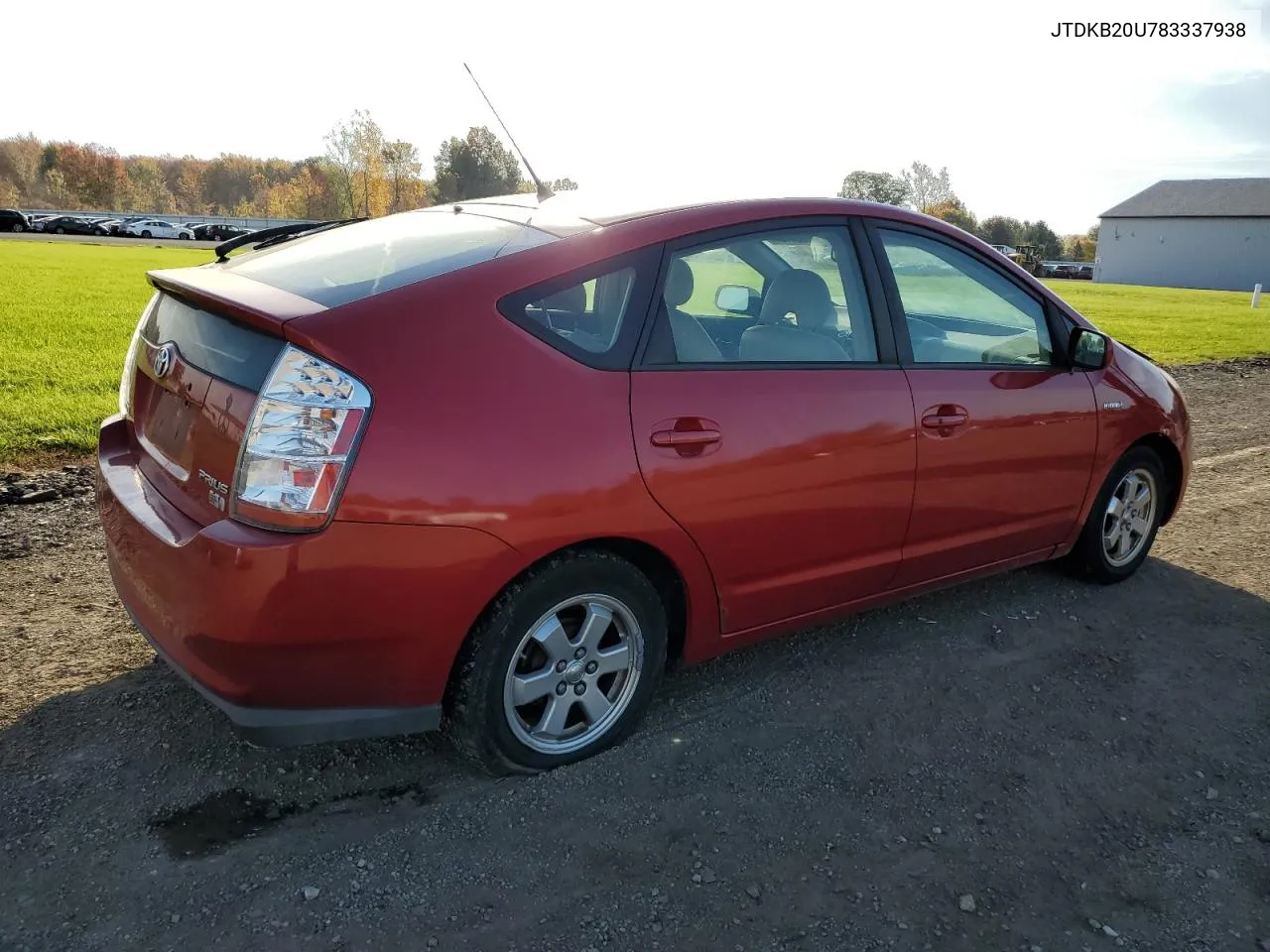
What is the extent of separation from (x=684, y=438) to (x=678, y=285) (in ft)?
1.70

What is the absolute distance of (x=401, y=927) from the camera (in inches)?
94.6

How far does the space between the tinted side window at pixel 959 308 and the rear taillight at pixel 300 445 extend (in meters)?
2.14

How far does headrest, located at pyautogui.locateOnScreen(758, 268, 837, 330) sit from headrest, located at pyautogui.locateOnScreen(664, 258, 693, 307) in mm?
442

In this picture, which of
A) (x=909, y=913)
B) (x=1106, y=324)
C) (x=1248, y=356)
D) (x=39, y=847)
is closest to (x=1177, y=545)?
(x=909, y=913)

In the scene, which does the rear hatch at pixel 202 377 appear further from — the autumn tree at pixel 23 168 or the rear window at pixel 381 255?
the autumn tree at pixel 23 168

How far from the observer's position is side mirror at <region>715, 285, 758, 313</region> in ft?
11.5

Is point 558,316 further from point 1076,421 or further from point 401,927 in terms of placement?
point 1076,421

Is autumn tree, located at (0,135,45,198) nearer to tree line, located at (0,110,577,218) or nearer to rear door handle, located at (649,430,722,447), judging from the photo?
tree line, located at (0,110,577,218)

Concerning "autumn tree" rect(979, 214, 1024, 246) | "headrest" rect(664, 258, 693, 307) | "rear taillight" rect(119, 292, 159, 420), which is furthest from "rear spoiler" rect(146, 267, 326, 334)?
"autumn tree" rect(979, 214, 1024, 246)

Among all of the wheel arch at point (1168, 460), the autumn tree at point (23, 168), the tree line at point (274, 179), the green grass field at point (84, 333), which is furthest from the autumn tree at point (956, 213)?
the autumn tree at point (23, 168)

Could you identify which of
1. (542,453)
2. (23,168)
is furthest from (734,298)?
(23,168)

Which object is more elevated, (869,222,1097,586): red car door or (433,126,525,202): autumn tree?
(433,126,525,202): autumn tree

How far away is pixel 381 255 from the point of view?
3.15 metres

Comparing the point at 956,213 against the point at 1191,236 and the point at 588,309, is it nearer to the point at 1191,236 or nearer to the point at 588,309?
the point at 1191,236
